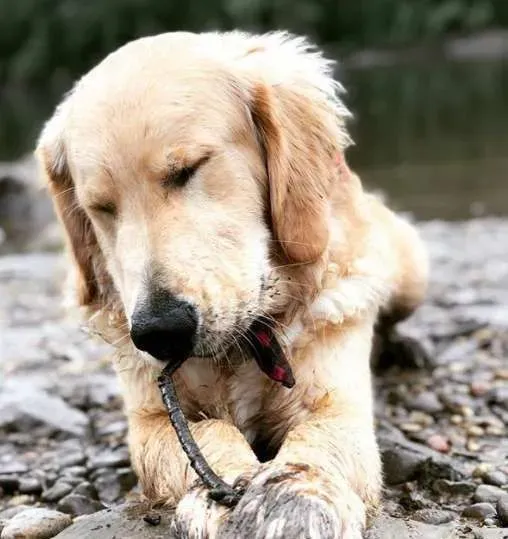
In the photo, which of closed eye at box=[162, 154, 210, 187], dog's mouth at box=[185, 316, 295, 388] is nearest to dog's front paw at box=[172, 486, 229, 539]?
dog's mouth at box=[185, 316, 295, 388]

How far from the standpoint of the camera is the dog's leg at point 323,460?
2398 millimetres

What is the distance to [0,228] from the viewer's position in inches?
512

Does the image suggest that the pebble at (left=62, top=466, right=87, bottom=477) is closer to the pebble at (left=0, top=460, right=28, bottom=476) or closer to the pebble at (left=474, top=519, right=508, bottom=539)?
the pebble at (left=0, top=460, right=28, bottom=476)

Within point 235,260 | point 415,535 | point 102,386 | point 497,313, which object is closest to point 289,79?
point 235,260

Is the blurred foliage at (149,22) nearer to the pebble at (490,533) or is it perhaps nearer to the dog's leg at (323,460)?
the dog's leg at (323,460)

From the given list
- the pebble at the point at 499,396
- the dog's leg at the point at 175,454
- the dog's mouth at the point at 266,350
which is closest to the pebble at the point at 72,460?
the dog's leg at the point at 175,454

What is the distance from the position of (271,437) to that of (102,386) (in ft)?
6.42

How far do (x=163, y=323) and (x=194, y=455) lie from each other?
40cm

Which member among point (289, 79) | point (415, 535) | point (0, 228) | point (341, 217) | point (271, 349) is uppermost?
point (289, 79)

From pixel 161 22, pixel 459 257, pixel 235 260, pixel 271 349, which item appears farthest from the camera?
pixel 161 22

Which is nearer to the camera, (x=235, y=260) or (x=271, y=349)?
(x=235, y=260)

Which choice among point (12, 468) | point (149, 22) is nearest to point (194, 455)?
point (12, 468)

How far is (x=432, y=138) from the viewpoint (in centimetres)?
1839

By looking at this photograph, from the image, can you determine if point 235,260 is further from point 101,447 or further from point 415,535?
point 101,447
